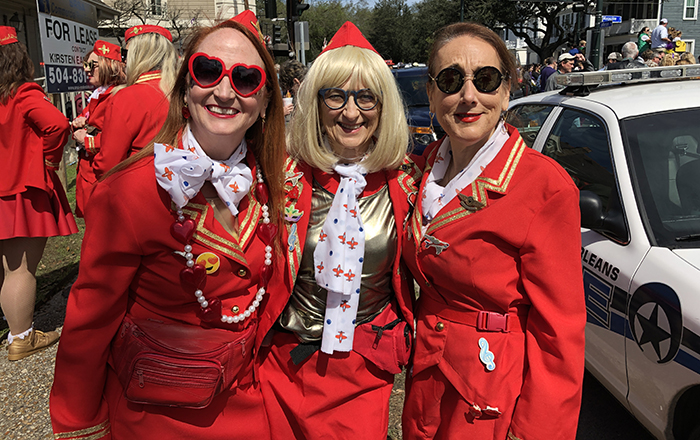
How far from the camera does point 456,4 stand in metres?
40.5

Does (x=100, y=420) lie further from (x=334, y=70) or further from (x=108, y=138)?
(x=108, y=138)

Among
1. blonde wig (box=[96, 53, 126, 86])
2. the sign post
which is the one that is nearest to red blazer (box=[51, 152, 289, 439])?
blonde wig (box=[96, 53, 126, 86])

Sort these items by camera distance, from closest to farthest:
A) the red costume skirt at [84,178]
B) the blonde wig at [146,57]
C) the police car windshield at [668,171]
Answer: the police car windshield at [668,171] < the blonde wig at [146,57] < the red costume skirt at [84,178]

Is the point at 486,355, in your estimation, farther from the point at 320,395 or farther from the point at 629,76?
the point at 629,76

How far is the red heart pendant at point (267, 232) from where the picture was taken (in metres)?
1.87

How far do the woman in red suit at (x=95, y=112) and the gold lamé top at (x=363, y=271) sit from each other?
2.85 meters

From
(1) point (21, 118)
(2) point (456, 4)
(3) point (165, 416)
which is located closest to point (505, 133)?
(3) point (165, 416)

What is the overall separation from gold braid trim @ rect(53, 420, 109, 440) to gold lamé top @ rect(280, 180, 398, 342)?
0.69m

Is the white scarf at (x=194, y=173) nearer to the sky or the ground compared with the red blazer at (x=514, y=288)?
nearer to the sky

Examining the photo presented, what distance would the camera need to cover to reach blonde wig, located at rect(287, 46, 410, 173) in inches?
82.6

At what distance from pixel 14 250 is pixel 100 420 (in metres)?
2.76

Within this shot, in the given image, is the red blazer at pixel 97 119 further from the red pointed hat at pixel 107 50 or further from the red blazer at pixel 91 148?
the red pointed hat at pixel 107 50

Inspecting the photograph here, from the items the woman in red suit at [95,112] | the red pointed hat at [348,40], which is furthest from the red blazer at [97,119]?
the red pointed hat at [348,40]

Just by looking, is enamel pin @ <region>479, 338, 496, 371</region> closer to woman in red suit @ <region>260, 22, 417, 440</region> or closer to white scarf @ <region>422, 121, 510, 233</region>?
woman in red suit @ <region>260, 22, 417, 440</region>
